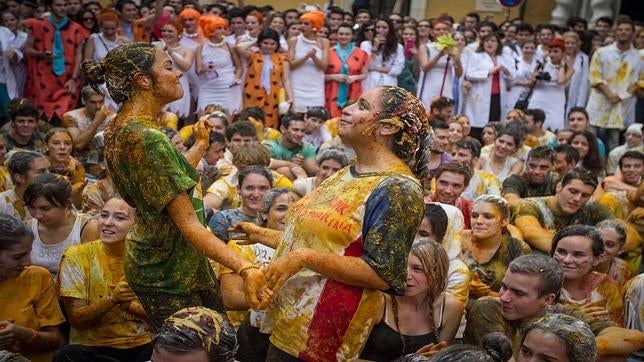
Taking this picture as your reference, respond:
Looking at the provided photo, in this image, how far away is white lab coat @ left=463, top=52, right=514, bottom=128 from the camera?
1114 centimetres

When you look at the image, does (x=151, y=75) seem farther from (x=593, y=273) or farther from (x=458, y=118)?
(x=458, y=118)

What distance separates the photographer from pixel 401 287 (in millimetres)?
2721

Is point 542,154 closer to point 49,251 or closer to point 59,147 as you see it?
point 59,147

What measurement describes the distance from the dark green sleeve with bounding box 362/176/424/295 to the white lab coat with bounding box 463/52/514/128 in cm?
866

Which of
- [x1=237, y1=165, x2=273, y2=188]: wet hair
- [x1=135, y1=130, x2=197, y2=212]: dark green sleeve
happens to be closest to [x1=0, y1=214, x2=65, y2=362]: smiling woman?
[x1=135, y1=130, x2=197, y2=212]: dark green sleeve

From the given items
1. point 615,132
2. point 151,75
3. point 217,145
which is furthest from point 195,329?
point 615,132

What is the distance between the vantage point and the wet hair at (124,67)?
313cm

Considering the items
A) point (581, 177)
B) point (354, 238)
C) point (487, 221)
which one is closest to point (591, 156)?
point (581, 177)

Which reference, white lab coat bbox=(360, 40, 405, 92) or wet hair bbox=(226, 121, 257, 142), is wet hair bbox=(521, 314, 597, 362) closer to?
wet hair bbox=(226, 121, 257, 142)

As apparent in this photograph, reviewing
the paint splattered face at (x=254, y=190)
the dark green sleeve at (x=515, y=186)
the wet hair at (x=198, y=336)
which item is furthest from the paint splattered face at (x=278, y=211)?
the dark green sleeve at (x=515, y=186)

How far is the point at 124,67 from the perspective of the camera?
123 inches

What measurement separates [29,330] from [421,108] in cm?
223

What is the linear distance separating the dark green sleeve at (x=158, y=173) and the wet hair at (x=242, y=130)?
15.8ft

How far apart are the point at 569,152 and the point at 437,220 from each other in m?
3.16
